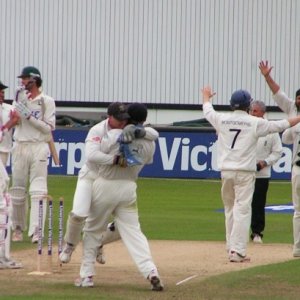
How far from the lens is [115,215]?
43.3 feet

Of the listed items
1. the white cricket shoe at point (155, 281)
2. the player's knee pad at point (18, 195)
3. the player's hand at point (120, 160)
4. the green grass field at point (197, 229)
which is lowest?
the green grass field at point (197, 229)

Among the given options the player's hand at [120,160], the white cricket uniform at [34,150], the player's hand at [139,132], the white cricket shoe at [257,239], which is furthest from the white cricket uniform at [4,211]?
the white cricket shoe at [257,239]

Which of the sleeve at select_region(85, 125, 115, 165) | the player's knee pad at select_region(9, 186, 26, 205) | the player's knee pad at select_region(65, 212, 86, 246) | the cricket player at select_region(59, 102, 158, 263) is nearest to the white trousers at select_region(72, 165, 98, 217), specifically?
the cricket player at select_region(59, 102, 158, 263)

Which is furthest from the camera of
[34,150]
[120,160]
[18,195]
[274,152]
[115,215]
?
[274,152]

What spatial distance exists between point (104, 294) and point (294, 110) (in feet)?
15.1

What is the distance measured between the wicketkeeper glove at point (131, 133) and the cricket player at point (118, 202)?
9 centimetres

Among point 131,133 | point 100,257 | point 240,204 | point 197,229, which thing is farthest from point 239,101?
point 197,229

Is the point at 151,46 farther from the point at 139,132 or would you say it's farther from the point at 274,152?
the point at 139,132

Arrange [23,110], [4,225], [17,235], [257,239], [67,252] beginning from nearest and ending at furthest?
[67,252] → [4,225] → [23,110] → [17,235] → [257,239]

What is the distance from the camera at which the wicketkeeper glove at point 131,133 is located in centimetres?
1280

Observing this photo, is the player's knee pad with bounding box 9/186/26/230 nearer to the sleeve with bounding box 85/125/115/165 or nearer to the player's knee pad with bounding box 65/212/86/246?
the player's knee pad with bounding box 65/212/86/246

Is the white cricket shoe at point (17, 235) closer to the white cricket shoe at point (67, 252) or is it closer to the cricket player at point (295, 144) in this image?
the cricket player at point (295, 144)

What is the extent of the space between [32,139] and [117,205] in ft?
15.3

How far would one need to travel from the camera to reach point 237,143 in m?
15.9
